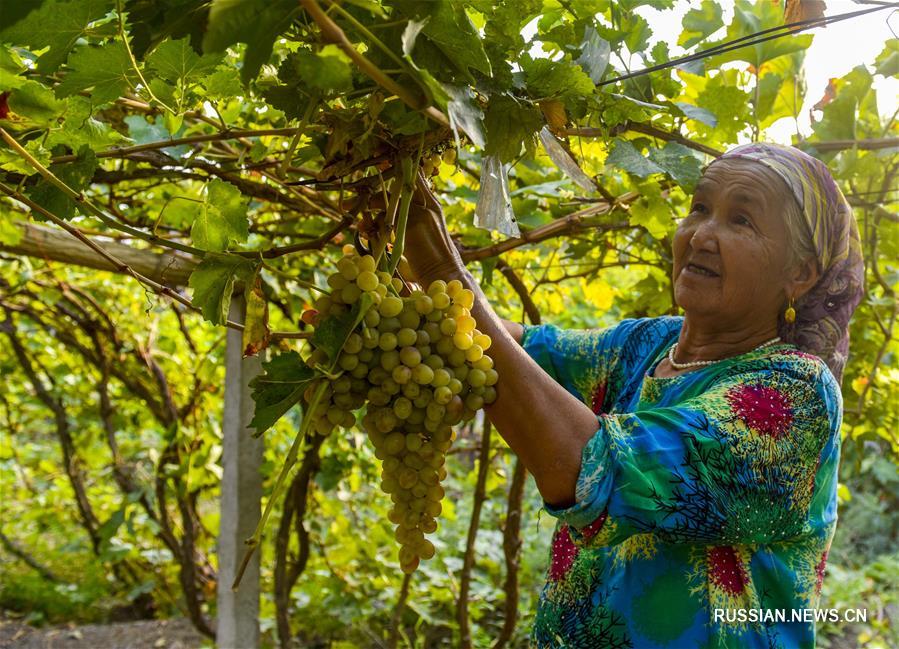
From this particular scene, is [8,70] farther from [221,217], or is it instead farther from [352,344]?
[352,344]

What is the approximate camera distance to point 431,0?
0.70 meters

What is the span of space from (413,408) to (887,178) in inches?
60.9

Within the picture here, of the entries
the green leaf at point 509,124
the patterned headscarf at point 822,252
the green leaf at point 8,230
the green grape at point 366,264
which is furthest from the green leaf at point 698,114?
the green leaf at point 8,230

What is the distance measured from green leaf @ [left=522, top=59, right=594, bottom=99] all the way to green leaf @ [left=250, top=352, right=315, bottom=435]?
435 mm

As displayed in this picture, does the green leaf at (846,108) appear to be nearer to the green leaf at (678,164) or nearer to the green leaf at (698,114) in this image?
the green leaf at (698,114)

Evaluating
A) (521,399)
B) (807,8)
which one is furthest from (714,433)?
(807,8)

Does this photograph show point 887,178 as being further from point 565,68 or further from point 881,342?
point 565,68

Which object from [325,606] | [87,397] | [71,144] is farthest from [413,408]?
[87,397]

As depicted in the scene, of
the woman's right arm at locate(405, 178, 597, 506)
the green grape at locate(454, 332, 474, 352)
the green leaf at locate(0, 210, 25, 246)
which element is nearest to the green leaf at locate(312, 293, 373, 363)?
the green grape at locate(454, 332, 474, 352)

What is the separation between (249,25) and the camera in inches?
24.4

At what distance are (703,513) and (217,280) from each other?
71 centimetres

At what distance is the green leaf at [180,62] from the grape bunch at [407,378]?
0.28 metres

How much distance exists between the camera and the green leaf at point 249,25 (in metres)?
0.59

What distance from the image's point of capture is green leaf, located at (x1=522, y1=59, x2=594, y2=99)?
95cm
